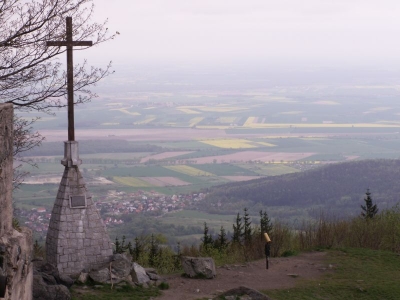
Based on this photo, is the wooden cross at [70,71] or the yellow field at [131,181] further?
the yellow field at [131,181]

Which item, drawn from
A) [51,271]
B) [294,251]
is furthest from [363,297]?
[51,271]

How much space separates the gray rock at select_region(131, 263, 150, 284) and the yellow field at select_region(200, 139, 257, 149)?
10327 centimetres

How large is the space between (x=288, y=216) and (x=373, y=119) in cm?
10636

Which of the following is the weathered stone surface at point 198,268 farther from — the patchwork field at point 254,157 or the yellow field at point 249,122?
the yellow field at point 249,122

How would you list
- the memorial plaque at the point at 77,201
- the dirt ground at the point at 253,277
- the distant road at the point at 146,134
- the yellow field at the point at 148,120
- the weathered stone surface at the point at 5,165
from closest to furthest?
the weathered stone surface at the point at 5,165 < the memorial plaque at the point at 77,201 < the dirt ground at the point at 253,277 < the distant road at the point at 146,134 < the yellow field at the point at 148,120

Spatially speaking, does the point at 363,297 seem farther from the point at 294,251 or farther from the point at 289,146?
the point at 289,146

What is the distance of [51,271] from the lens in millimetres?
13211

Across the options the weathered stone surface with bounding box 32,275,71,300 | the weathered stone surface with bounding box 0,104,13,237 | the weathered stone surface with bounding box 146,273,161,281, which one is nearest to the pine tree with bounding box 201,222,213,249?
the weathered stone surface with bounding box 146,273,161,281

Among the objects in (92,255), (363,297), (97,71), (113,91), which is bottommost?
(363,297)

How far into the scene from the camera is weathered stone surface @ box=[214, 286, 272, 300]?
13312mm

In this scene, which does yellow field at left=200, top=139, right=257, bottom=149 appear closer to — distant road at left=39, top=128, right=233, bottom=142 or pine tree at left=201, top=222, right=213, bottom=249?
distant road at left=39, top=128, right=233, bottom=142

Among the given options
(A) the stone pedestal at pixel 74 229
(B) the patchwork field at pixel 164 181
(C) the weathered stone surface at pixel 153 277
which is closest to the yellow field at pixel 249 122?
(B) the patchwork field at pixel 164 181

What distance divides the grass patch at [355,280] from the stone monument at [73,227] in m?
3.90

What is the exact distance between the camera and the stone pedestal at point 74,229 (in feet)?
45.8
